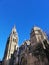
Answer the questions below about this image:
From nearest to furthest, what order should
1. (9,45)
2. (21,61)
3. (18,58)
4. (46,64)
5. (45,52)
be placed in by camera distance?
(46,64)
(45,52)
(21,61)
(18,58)
(9,45)

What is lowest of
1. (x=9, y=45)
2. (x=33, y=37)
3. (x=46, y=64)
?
(x=46, y=64)

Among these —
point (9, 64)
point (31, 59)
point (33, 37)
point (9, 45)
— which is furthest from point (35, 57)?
point (9, 45)

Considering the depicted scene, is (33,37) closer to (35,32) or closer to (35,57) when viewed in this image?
(35,32)

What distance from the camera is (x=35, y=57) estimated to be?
26.0 meters

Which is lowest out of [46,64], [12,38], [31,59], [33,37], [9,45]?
[46,64]

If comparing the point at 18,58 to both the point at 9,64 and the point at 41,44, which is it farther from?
the point at 41,44

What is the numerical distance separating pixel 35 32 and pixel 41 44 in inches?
333

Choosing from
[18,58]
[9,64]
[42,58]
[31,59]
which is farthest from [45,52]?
[9,64]

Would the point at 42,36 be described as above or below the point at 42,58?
above

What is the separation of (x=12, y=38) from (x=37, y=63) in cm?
3573

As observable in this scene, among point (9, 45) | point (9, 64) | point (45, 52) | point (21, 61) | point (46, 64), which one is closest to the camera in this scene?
point (46, 64)

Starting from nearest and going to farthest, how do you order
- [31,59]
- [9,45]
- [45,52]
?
[45,52]
[31,59]
[9,45]

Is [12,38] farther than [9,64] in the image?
Yes

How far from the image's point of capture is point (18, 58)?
37.1m
